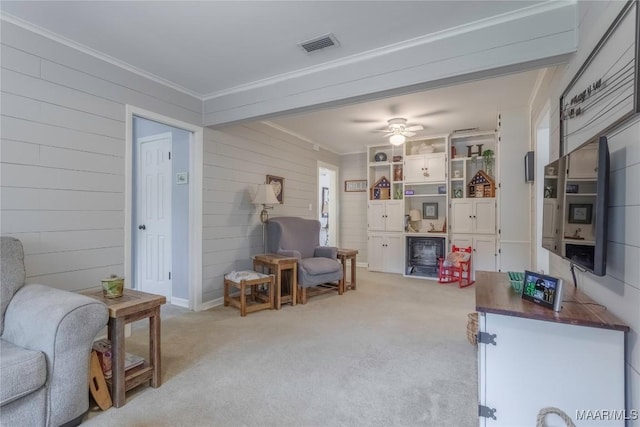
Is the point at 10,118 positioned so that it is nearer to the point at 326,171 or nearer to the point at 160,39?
the point at 160,39

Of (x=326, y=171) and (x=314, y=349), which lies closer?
(x=314, y=349)

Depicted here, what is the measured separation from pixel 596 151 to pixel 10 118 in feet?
11.5

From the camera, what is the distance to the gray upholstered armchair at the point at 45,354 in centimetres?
145

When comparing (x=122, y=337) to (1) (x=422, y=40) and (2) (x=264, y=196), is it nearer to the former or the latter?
(2) (x=264, y=196)

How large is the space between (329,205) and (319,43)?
4652 millimetres

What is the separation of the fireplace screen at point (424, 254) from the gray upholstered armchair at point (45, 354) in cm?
500

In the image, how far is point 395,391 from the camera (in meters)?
2.00

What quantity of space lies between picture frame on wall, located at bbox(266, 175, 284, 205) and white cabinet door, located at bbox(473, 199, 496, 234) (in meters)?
3.19

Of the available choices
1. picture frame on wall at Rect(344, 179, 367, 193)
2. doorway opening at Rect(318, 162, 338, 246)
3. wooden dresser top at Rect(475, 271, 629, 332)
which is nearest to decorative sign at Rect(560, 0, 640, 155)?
wooden dresser top at Rect(475, 271, 629, 332)

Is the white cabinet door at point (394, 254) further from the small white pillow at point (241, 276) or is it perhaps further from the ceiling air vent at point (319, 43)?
the ceiling air vent at point (319, 43)

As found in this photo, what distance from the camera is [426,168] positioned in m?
5.54

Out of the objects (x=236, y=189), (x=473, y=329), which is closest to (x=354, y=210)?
(x=236, y=189)

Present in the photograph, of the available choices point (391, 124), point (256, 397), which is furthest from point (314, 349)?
point (391, 124)

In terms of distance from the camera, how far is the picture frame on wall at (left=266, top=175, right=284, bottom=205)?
4721mm
